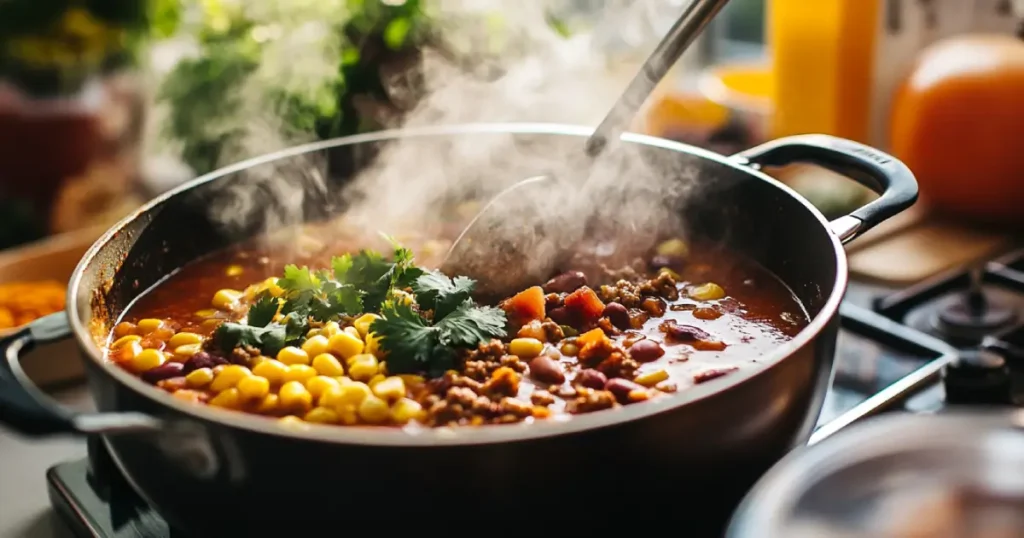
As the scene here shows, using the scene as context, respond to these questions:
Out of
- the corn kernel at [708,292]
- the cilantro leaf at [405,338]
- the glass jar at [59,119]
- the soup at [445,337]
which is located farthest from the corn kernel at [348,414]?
the glass jar at [59,119]

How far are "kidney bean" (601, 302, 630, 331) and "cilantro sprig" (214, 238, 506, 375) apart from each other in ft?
0.50

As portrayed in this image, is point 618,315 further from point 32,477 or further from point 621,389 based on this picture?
point 32,477

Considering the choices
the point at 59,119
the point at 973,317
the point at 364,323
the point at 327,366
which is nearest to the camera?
the point at 327,366

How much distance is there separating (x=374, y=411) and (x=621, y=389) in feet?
0.95

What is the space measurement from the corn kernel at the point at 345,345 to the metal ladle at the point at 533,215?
0.78ft

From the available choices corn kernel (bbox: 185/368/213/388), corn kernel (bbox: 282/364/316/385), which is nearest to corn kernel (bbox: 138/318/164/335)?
corn kernel (bbox: 185/368/213/388)

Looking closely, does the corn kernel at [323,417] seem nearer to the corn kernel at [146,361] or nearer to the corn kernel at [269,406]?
the corn kernel at [269,406]

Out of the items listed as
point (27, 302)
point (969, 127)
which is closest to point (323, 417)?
point (27, 302)

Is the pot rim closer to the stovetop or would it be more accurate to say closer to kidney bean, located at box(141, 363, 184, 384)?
kidney bean, located at box(141, 363, 184, 384)

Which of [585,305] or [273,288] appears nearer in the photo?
[585,305]

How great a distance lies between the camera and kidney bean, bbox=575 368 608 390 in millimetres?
1158

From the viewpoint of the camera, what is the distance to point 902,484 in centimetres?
76

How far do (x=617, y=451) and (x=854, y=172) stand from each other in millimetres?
733

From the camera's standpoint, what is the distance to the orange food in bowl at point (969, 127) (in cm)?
192
